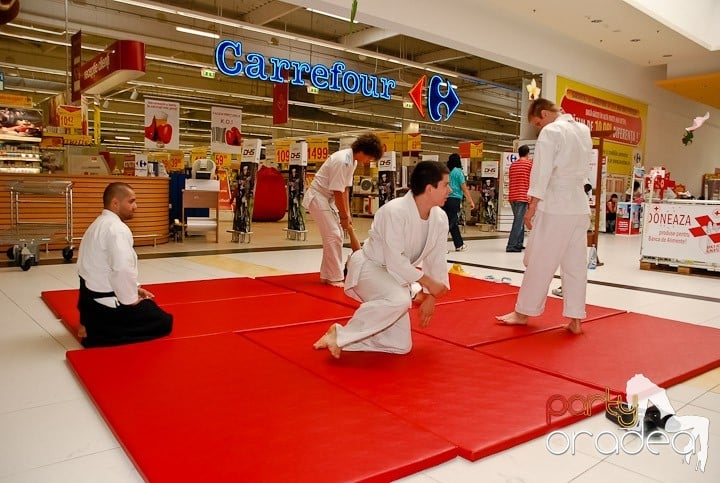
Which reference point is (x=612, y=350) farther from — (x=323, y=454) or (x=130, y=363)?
(x=130, y=363)

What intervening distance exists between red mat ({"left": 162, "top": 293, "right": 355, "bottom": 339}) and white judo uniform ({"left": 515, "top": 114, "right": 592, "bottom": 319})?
1504 mm

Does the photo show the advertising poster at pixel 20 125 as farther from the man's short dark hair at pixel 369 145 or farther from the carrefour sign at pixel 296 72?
the man's short dark hair at pixel 369 145

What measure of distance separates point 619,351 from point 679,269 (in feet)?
14.8

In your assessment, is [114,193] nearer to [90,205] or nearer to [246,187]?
[90,205]

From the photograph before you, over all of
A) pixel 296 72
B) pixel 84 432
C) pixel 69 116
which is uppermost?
pixel 296 72

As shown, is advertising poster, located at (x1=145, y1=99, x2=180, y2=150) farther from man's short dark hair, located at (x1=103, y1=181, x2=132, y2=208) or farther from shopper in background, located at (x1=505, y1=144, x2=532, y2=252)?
man's short dark hair, located at (x1=103, y1=181, x2=132, y2=208)

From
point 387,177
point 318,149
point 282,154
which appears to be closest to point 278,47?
point 318,149

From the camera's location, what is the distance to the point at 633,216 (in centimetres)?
1389

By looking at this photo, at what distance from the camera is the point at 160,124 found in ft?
36.3

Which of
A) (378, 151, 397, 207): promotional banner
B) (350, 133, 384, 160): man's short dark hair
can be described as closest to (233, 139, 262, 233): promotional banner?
(378, 151, 397, 207): promotional banner

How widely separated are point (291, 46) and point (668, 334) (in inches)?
467

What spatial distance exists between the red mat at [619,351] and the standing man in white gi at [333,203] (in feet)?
6.62

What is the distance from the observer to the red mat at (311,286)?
472cm

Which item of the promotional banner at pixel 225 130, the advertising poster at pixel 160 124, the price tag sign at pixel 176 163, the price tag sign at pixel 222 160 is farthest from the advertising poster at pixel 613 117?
the price tag sign at pixel 176 163
